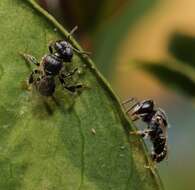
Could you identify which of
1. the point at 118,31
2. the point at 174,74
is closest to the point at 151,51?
the point at 118,31

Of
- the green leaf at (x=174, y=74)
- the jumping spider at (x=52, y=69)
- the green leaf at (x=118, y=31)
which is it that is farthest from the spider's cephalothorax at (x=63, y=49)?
the green leaf at (x=118, y=31)

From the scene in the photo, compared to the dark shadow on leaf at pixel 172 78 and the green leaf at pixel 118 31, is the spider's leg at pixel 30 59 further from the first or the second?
the green leaf at pixel 118 31

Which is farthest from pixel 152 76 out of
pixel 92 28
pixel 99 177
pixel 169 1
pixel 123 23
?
pixel 169 1

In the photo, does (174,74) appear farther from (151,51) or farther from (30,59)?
(151,51)

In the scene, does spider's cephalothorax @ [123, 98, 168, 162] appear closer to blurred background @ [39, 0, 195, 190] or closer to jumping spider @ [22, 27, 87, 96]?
blurred background @ [39, 0, 195, 190]

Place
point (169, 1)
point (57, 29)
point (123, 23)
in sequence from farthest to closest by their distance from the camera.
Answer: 1. point (169, 1)
2. point (123, 23)
3. point (57, 29)

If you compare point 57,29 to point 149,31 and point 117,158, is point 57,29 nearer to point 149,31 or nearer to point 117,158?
point 117,158

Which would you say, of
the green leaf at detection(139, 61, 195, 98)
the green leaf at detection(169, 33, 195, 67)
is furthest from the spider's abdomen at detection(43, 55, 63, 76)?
the green leaf at detection(169, 33, 195, 67)
